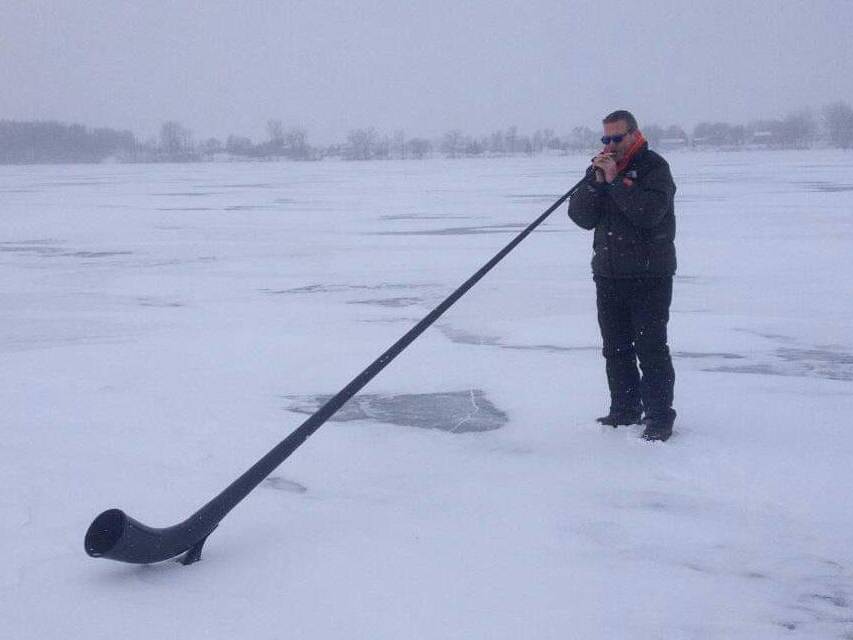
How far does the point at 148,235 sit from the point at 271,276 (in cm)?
627

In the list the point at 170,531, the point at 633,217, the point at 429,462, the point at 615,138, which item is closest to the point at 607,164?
the point at 615,138

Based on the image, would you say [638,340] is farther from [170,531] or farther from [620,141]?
[170,531]

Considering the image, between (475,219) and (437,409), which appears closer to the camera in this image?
(437,409)

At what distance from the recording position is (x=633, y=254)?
4.65m

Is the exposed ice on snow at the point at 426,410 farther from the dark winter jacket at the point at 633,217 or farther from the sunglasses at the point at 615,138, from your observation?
the sunglasses at the point at 615,138

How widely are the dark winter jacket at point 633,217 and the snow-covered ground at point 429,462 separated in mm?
909

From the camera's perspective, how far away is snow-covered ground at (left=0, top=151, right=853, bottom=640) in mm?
3141

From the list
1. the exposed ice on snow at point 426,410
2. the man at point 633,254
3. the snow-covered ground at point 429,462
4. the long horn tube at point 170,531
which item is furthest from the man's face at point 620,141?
the long horn tube at point 170,531

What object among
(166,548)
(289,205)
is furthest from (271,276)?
(289,205)

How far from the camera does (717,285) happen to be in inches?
395

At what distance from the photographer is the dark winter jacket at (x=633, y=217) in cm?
448

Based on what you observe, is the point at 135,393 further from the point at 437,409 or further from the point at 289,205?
the point at 289,205

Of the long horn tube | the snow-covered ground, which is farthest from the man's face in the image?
the long horn tube

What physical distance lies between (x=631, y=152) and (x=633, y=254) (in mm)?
490
